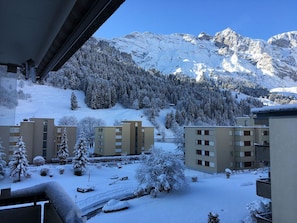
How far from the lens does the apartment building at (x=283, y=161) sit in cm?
520

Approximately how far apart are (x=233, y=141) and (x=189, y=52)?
7150 inches

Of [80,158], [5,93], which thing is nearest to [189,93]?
[80,158]

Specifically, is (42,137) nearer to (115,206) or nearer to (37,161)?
(37,161)

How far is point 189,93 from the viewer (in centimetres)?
7544

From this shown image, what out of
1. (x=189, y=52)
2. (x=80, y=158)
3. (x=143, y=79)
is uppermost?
(x=189, y=52)

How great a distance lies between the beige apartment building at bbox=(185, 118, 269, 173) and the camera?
2214cm

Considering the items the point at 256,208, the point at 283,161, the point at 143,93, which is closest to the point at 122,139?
the point at 256,208

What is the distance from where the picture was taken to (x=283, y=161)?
17.7 feet

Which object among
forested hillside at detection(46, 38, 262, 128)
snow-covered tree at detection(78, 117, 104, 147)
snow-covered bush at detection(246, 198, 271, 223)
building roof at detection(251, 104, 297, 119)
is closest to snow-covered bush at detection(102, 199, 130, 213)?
snow-covered bush at detection(246, 198, 271, 223)

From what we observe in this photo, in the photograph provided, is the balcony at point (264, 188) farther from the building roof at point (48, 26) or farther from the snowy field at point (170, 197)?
the building roof at point (48, 26)

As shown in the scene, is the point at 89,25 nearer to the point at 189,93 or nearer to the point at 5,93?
the point at 5,93

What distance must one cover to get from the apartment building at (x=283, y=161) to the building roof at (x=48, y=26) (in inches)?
194

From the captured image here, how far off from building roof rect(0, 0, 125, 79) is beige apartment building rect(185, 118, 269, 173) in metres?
21.1

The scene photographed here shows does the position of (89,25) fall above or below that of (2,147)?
above
